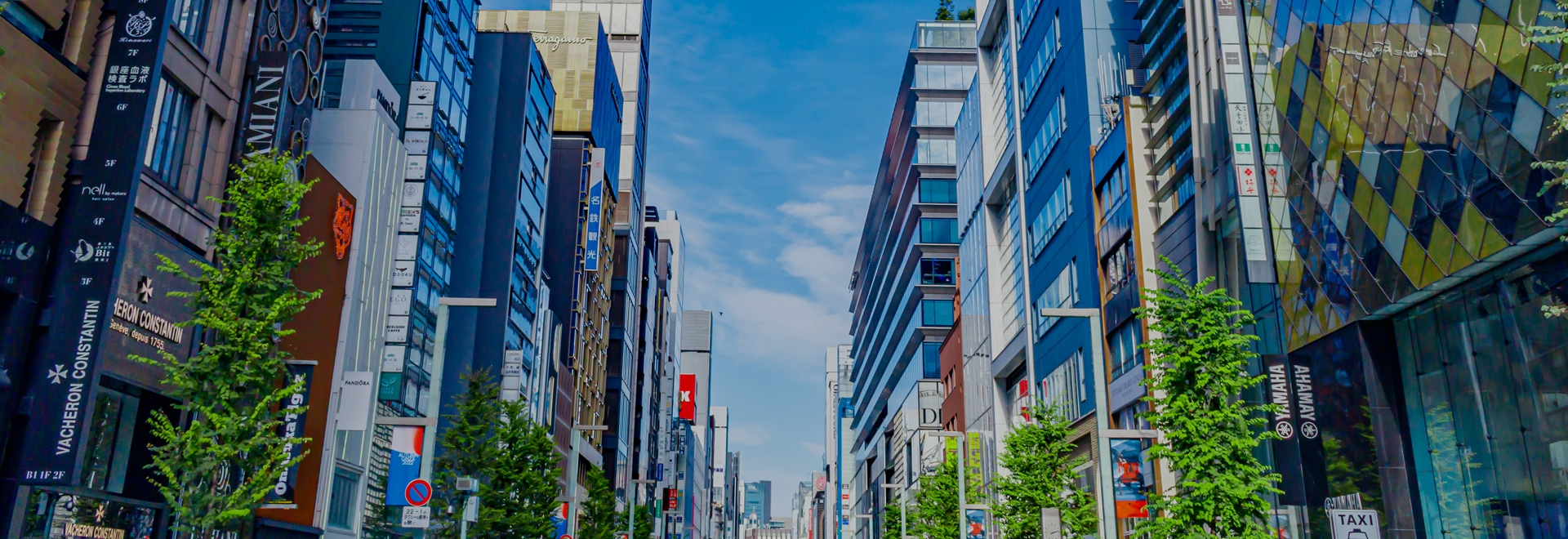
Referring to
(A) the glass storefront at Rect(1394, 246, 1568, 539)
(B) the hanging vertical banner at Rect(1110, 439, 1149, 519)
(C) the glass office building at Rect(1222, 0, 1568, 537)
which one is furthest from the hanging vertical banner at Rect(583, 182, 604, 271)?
(A) the glass storefront at Rect(1394, 246, 1568, 539)

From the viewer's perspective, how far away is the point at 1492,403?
80.7ft

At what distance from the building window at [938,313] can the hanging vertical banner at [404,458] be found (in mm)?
68365

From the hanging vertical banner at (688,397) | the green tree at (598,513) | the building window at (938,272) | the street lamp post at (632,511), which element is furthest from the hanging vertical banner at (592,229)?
the hanging vertical banner at (688,397)

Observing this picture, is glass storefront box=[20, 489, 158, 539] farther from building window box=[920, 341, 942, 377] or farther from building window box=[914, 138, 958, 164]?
building window box=[914, 138, 958, 164]

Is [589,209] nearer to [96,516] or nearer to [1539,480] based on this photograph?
[96,516]

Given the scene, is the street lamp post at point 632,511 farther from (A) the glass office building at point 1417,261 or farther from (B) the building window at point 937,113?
(A) the glass office building at point 1417,261

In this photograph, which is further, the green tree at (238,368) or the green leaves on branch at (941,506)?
the green leaves on branch at (941,506)

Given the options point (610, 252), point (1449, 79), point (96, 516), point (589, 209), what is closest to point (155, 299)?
point (96, 516)

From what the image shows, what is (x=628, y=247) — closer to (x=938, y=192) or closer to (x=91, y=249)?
(x=938, y=192)

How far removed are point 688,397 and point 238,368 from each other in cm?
15054

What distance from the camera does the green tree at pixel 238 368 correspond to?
20.1m

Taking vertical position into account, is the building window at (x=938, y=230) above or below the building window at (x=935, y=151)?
below

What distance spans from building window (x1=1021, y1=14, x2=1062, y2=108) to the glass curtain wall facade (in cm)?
2938

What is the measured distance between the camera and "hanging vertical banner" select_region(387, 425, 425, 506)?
2689 centimetres
